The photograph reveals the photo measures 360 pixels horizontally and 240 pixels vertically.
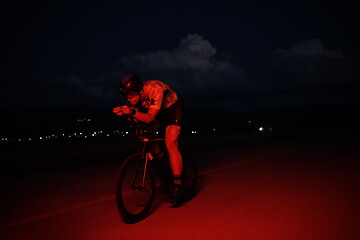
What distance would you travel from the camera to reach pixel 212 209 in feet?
17.6

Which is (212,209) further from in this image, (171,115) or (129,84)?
(129,84)

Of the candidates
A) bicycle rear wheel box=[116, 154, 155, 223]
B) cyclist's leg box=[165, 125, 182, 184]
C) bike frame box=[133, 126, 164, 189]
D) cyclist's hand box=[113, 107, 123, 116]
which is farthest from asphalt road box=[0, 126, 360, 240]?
cyclist's hand box=[113, 107, 123, 116]

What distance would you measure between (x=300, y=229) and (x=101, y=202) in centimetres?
321

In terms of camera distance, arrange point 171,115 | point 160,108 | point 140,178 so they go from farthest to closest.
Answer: point 171,115
point 140,178
point 160,108

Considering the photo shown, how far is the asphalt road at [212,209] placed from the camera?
4316 millimetres

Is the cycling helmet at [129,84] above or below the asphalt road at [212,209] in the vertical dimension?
above

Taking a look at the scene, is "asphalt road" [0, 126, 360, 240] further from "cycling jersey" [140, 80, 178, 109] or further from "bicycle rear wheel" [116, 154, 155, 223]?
"cycling jersey" [140, 80, 178, 109]

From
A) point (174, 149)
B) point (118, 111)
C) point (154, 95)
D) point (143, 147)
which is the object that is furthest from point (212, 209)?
point (118, 111)

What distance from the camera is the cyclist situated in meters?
4.81

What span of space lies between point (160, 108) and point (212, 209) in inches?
66.9

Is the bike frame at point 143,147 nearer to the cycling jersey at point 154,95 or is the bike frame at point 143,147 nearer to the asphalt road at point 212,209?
the cycling jersey at point 154,95

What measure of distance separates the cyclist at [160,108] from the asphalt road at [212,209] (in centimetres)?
61

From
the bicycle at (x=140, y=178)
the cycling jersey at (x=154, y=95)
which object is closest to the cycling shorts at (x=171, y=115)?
the cycling jersey at (x=154, y=95)

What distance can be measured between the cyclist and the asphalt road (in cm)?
61
